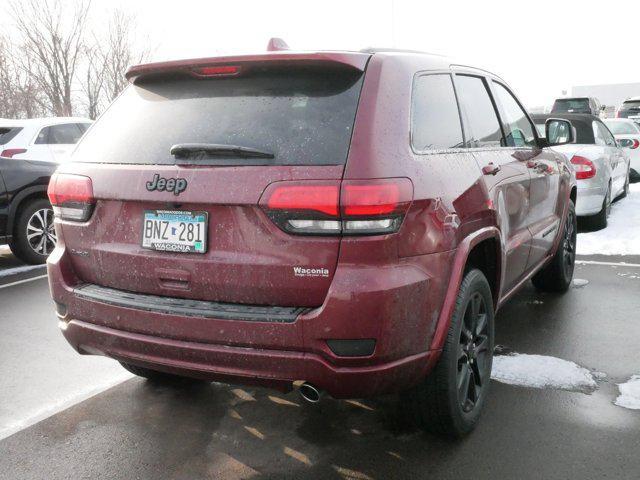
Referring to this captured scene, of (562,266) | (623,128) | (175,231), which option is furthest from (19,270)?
(623,128)

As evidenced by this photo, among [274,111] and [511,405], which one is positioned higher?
[274,111]

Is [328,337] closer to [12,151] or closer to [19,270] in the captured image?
[19,270]

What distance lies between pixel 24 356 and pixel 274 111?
276cm

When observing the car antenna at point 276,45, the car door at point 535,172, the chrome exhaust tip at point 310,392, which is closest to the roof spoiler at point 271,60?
the car antenna at point 276,45

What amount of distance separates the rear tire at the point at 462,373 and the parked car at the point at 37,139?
910cm

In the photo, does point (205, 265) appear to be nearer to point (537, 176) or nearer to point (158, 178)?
point (158, 178)

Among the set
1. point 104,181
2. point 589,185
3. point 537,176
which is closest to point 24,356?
point 104,181

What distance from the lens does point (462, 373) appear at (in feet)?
9.52

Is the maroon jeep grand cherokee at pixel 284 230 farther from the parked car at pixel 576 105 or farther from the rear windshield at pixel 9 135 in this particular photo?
the parked car at pixel 576 105

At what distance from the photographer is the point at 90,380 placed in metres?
3.70

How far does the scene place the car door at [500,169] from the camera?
3.20 metres

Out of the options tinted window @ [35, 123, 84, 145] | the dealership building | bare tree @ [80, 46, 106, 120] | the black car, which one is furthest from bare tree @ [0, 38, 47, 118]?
the dealership building

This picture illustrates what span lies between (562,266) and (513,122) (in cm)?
168

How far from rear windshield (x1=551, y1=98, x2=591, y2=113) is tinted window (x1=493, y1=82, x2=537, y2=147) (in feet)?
55.8
